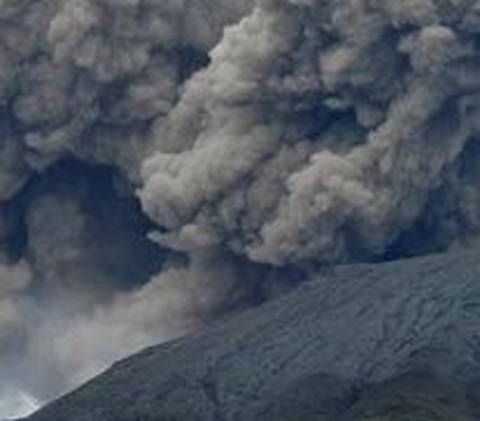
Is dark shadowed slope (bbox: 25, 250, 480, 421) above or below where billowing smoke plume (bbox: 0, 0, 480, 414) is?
below

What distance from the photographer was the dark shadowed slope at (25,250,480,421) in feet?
152

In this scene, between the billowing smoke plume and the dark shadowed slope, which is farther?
the billowing smoke plume

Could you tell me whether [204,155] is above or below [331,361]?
above

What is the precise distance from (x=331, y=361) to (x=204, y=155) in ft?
29.9

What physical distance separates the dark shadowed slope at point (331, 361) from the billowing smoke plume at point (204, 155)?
2.26 metres

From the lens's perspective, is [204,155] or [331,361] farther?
[204,155]

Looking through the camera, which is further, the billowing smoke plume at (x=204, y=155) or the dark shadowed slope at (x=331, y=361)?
the billowing smoke plume at (x=204, y=155)

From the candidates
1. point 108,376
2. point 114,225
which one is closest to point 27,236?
point 114,225

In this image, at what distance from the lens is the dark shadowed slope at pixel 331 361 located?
46250 mm

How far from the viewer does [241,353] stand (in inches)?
1965

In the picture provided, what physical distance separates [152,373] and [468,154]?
10.4m

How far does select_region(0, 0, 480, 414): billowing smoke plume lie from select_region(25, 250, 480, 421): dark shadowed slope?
7.41 feet

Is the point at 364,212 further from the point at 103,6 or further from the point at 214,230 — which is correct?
the point at 103,6

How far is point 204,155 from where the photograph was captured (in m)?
55.6
